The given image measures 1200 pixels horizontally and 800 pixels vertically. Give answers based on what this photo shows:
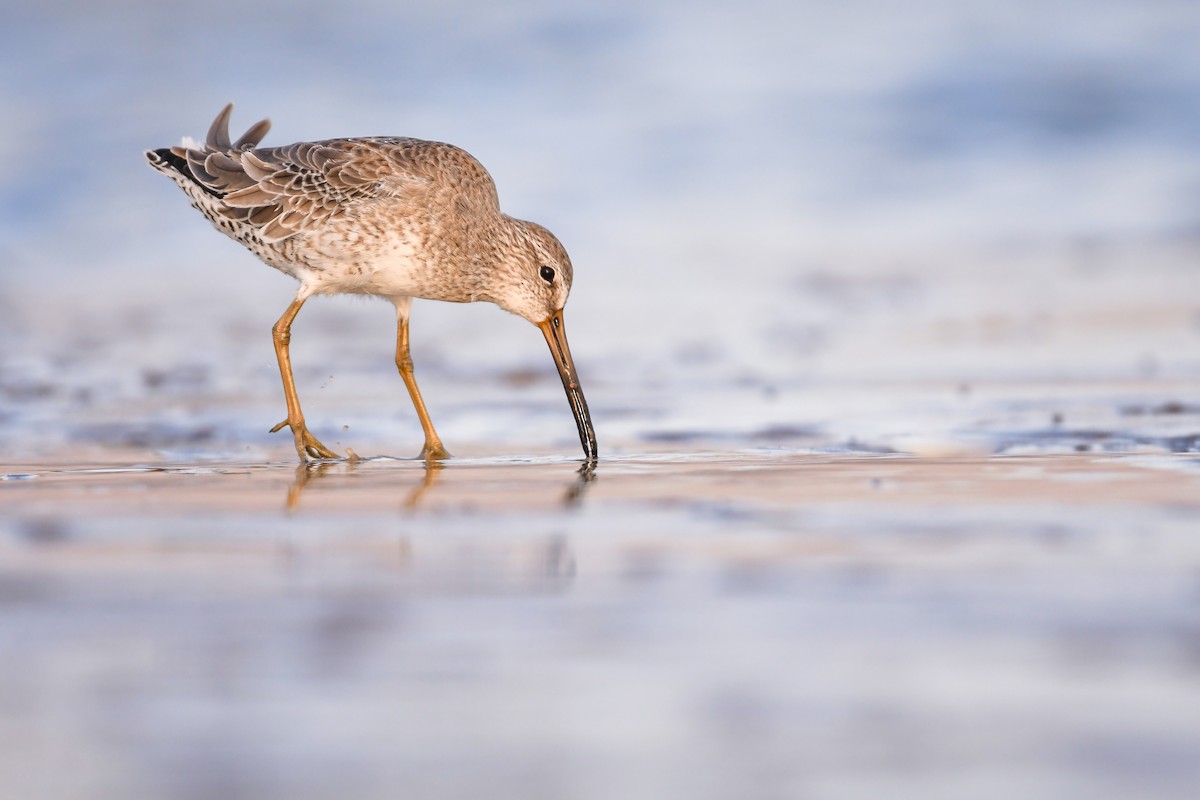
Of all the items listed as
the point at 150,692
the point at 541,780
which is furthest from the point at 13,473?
the point at 541,780

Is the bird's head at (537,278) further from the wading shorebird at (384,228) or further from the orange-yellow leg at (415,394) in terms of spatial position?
the orange-yellow leg at (415,394)

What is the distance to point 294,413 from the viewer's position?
255 inches

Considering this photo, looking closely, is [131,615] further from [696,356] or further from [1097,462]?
[696,356]

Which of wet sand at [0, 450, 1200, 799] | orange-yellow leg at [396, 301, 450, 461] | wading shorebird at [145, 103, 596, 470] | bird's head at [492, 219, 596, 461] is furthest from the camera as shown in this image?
bird's head at [492, 219, 596, 461]

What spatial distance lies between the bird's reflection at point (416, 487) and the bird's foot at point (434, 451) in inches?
8.5

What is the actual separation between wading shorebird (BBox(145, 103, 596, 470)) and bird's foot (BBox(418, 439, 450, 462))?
0.98 feet

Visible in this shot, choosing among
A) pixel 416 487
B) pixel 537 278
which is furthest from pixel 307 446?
pixel 416 487

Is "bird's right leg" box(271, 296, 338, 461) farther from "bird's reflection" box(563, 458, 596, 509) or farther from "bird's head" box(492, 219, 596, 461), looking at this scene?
"bird's reflection" box(563, 458, 596, 509)

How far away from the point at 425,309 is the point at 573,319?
46.2 inches

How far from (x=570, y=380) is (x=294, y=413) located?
117 centimetres

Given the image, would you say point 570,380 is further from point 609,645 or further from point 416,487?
point 609,645

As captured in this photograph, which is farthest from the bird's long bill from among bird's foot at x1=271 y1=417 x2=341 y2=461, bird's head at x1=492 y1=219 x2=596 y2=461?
bird's foot at x1=271 y1=417 x2=341 y2=461

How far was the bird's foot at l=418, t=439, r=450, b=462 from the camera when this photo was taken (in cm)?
604

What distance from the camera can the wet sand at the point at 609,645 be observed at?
206 centimetres
